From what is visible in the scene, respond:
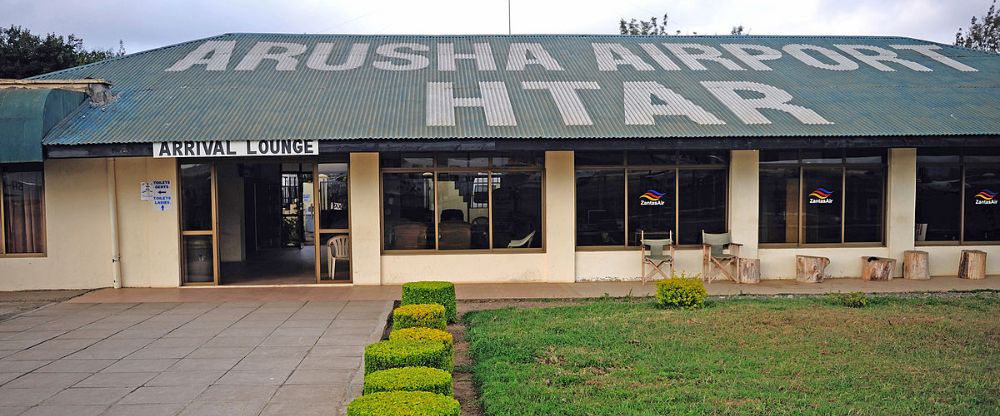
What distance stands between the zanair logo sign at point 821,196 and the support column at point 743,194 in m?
1.16

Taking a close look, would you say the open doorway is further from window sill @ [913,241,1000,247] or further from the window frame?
window sill @ [913,241,1000,247]

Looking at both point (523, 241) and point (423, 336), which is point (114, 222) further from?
point (423, 336)

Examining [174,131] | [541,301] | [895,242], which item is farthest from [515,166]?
[895,242]

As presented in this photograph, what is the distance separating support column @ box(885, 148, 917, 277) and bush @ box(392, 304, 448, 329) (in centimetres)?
936

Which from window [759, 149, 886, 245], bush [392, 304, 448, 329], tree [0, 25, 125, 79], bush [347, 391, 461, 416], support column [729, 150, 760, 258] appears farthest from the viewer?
tree [0, 25, 125, 79]

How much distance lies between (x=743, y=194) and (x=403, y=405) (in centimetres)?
1005

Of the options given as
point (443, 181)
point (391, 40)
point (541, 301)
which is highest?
point (391, 40)

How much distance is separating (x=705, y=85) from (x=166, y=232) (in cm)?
1027

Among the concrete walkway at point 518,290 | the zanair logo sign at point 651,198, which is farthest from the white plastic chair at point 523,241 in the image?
the zanair logo sign at point 651,198

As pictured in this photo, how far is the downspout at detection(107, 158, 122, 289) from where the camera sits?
40.7 feet

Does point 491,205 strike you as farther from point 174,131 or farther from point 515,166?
point 174,131

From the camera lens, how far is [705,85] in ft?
46.9

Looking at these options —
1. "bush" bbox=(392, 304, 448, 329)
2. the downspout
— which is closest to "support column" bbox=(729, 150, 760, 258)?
"bush" bbox=(392, 304, 448, 329)

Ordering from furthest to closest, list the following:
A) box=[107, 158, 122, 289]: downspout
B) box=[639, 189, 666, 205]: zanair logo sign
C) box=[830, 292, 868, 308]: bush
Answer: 1. box=[639, 189, 666, 205]: zanair logo sign
2. box=[107, 158, 122, 289]: downspout
3. box=[830, 292, 868, 308]: bush
